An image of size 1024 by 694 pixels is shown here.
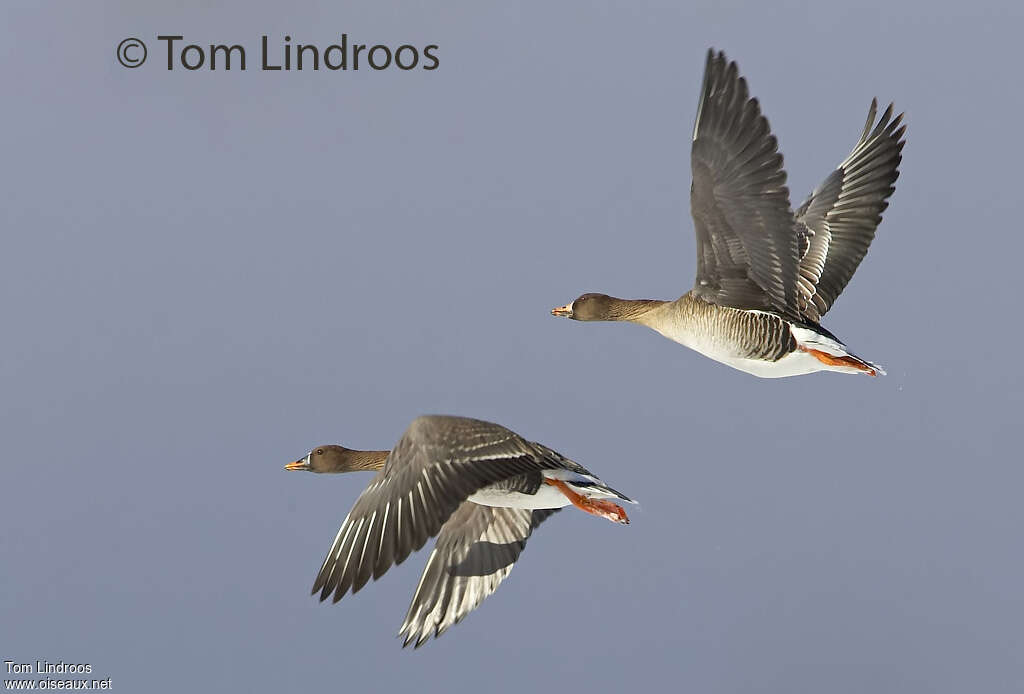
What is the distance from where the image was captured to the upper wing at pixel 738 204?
6535mm

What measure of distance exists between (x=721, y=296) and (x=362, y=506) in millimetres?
2457

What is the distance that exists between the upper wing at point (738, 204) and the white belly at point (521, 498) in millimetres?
1463

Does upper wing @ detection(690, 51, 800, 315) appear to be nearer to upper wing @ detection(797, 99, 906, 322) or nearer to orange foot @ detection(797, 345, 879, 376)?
orange foot @ detection(797, 345, 879, 376)

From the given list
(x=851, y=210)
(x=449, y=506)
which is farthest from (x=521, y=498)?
(x=851, y=210)

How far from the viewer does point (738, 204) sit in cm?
689

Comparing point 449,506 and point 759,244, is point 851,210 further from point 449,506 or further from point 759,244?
point 449,506

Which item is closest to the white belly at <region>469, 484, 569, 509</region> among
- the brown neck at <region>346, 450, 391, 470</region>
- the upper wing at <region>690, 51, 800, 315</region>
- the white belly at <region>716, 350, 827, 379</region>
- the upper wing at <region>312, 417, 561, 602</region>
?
the upper wing at <region>312, 417, 561, 602</region>

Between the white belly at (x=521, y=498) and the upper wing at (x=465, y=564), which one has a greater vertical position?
the white belly at (x=521, y=498)

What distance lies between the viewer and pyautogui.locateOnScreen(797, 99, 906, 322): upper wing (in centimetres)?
827

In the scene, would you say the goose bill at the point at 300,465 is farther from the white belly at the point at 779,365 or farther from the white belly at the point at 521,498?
the white belly at the point at 779,365

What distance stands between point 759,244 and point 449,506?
2.28m

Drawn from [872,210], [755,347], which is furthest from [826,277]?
[755,347]

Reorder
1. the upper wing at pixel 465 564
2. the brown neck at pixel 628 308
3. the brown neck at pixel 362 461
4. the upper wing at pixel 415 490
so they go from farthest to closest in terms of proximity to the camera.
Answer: the brown neck at pixel 628 308
the brown neck at pixel 362 461
the upper wing at pixel 465 564
the upper wing at pixel 415 490

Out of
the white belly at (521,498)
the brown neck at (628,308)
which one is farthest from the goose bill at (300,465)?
the brown neck at (628,308)
